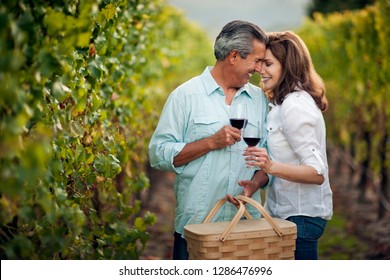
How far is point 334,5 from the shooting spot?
37000 mm

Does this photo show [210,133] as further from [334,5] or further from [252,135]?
[334,5]

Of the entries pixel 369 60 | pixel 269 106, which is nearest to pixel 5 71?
pixel 269 106

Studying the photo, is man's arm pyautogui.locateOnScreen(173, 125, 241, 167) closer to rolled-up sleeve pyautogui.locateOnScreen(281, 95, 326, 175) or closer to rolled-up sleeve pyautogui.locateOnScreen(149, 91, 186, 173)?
rolled-up sleeve pyautogui.locateOnScreen(149, 91, 186, 173)

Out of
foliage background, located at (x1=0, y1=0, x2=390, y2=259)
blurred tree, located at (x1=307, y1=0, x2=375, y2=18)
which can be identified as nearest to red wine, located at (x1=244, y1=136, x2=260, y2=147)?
foliage background, located at (x1=0, y1=0, x2=390, y2=259)

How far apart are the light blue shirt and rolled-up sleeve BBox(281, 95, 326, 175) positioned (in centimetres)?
25

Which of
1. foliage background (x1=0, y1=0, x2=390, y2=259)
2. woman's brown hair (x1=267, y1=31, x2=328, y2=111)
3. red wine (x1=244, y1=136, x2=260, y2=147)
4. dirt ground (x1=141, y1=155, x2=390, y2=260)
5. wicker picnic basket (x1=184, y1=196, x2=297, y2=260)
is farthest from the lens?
dirt ground (x1=141, y1=155, x2=390, y2=260)

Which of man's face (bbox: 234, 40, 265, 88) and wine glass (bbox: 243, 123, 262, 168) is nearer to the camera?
wine glass (bbox: 243, 123, 262, 168)

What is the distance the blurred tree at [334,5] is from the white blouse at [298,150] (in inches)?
1175

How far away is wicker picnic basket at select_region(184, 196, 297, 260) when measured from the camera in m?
2.94

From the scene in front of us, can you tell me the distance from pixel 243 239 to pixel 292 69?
0.97 meters

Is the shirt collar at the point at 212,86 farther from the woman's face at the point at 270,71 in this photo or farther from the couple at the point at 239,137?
the woman's face at the point at 270,71

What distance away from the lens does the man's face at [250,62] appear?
345 centimetres

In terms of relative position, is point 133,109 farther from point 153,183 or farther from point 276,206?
point 153,183

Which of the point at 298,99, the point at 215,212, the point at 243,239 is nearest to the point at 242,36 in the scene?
the point at 298,99
